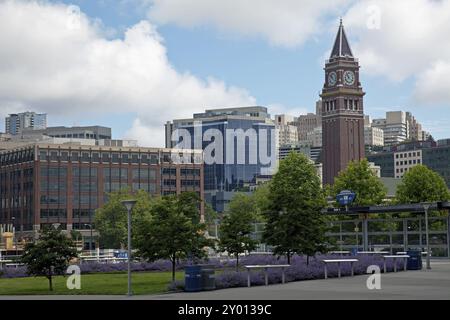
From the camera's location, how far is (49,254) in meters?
39.5

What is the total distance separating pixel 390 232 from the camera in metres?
73.6

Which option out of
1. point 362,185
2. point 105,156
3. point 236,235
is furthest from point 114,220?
point 236,235

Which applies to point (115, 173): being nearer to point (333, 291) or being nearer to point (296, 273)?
point (296, 273)

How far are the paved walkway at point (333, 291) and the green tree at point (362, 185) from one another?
54886mm

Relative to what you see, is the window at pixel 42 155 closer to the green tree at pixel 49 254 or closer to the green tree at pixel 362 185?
the green tree at pixel 362 185

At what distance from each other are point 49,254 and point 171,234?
6062 millimetres

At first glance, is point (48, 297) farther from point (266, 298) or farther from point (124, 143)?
point (124, 143)

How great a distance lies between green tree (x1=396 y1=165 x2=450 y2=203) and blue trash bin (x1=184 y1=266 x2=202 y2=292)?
6188 centimetres

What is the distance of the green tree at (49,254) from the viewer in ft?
130

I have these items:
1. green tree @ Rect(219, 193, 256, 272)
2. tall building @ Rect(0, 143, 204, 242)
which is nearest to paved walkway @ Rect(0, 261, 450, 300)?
green tree @ Rect(219, 193, 256, 272)

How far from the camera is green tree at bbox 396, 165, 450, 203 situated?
94375 mm
